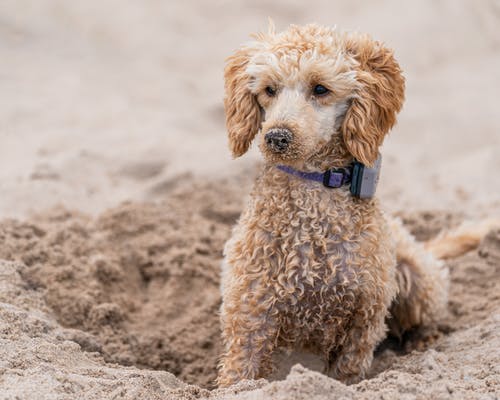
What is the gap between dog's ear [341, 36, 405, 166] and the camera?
3.28 metres

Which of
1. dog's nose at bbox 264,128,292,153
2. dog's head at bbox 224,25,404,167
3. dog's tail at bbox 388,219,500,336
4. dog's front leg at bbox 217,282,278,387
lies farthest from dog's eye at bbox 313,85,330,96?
dog's tail at bbox 388,219,500,336

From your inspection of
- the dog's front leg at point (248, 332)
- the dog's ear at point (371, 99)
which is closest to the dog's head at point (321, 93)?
the dog's ear at point (371, 99)

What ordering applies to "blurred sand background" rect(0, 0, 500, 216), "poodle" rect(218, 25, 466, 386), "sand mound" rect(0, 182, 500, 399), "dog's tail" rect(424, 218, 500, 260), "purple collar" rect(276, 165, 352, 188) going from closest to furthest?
"sand mound" rect(0, 182, 500, 399) → "poodle" rect(218, 25, 466, 386) → "purple collar" rect(276, 165, 352, 188) → "dog's tail" rect(424, 218, 500, 260) → "blurred sand background" rect(0, 0, 500, 216)

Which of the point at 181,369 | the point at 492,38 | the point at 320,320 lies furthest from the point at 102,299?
the point at 492,38

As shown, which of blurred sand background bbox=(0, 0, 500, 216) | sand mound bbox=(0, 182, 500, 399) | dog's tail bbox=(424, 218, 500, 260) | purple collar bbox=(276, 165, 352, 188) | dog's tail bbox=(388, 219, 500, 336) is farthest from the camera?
blurred sand background bbox=(0, 0, 500, 216)

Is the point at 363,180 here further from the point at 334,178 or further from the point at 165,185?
the point at 165,185

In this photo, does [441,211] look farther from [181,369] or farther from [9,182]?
[9,182]

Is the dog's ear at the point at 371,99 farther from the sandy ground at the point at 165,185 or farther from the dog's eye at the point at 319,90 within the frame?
the sandy ground at the point at 165,185

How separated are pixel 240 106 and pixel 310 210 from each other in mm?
552

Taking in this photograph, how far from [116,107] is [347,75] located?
4270 mm

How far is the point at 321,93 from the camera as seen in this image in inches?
129

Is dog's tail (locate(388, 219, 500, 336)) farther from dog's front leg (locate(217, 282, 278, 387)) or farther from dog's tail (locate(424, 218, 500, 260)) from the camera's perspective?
dog's front leg (locate(217, 282, 278, 387))

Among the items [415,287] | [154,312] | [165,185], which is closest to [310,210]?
[415,287]

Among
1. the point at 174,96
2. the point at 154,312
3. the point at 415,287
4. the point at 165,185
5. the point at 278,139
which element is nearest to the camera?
the point at 278,139
